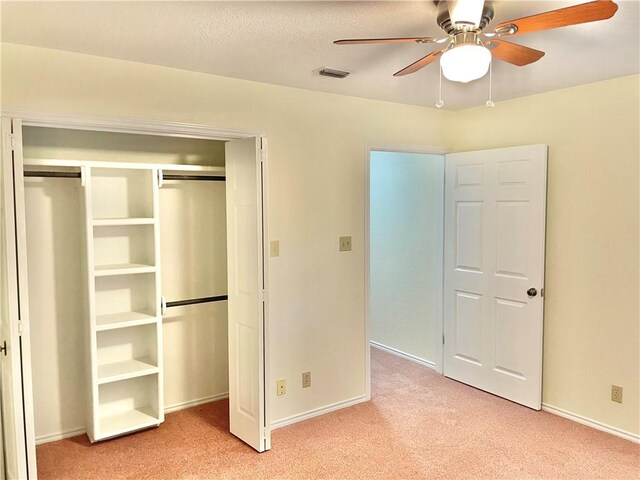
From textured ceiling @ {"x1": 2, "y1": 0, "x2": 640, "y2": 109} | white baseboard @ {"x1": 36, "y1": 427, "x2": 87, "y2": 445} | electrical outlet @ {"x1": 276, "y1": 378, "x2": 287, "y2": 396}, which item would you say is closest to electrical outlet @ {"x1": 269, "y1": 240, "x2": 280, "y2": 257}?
electrical outlet @ {"x1": 276, "y1": 378, "x2": 287, "y2": 396}

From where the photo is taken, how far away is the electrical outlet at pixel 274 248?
3.28 meters

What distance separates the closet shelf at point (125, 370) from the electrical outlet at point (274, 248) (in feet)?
3.72

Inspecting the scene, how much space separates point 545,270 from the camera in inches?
141

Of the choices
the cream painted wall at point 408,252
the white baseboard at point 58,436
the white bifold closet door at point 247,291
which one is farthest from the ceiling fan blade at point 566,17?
the white baseboard at point 58,436

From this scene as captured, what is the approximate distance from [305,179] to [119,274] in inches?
55.6

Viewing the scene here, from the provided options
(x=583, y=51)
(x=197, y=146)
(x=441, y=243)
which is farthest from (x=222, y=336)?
(x=583, y=51)

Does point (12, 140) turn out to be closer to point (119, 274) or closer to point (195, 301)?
point (119, 274)

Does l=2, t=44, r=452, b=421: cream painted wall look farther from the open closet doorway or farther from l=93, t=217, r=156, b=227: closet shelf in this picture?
l=93, t=217, r=156, b=227: closet shelf

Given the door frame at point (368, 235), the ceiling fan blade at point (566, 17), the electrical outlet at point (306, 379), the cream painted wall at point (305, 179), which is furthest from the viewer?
the door frame at point (368, 235)

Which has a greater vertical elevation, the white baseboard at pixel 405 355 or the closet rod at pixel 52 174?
the closet rod at pixel 52 174

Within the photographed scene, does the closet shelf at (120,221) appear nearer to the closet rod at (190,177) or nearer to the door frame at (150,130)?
the closet rod at (190,177)

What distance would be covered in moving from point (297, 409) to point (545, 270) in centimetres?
209

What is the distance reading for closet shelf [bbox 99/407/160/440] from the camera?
125 inches

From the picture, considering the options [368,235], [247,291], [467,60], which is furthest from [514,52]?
[247,291]
